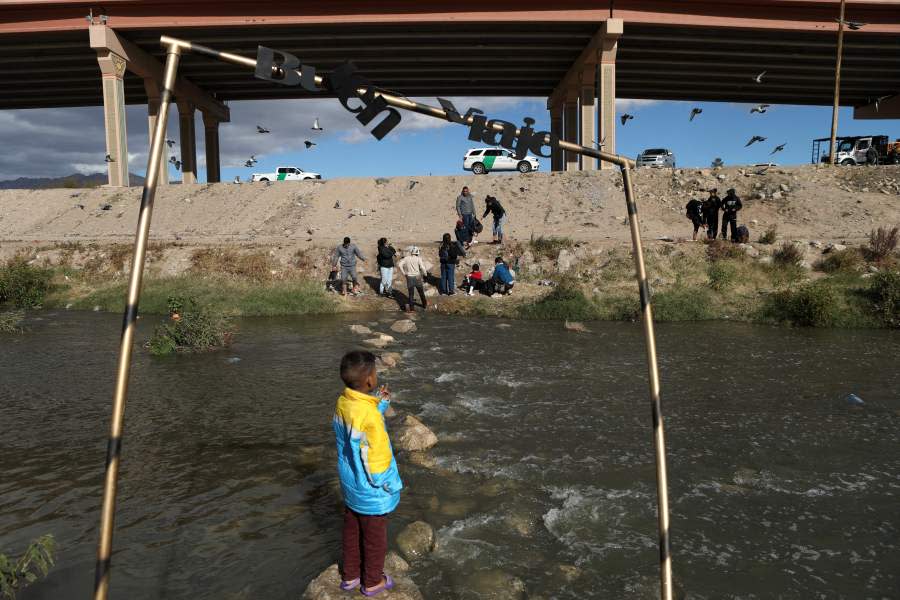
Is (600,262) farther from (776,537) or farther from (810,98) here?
(810,98)

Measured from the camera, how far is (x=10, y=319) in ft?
46.6

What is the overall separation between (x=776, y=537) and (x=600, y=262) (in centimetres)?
1450

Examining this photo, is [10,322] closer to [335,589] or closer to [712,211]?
[335,589]

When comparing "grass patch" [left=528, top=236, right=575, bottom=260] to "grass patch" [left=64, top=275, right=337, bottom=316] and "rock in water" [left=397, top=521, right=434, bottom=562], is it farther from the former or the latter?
"rock in water" [left=397, top=521, right=434, bottom=562]

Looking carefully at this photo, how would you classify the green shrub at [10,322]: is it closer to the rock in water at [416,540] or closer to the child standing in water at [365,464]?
the rock in water at [416,540]

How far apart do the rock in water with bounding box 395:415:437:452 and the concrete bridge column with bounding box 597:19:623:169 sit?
71.6ft

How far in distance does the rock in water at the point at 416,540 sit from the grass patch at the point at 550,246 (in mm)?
15489

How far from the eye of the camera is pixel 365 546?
3.83m

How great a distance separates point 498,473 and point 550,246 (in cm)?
1431

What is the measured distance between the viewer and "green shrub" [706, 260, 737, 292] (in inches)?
666

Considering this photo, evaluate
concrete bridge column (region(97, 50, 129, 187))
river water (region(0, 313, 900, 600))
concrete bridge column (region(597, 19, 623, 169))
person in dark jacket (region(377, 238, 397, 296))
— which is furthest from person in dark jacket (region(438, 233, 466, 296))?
concrete bridge column (region(97, 50, 129, 187))

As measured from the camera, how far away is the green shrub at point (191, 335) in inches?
471

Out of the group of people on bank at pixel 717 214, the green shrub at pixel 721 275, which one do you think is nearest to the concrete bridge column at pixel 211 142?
the group of people on bank at pixel 717 214

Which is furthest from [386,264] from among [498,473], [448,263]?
[498,473]
